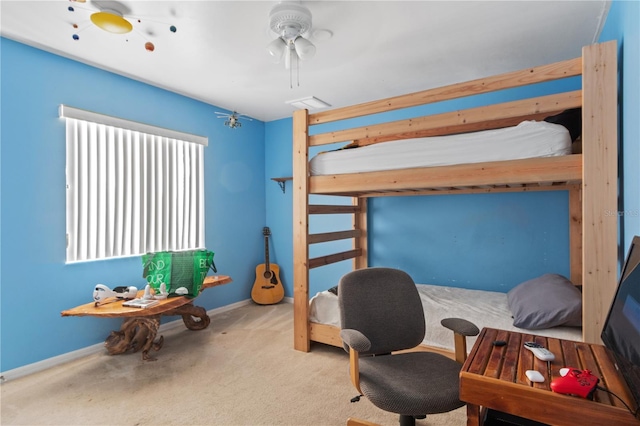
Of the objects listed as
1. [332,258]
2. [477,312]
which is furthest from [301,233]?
[477,312]

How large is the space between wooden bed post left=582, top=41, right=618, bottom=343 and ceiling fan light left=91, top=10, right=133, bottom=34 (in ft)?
8.79

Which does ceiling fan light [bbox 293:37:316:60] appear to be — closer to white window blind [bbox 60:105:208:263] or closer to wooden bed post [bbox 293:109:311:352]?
wooden bed post [bbox 293:109:311:352]

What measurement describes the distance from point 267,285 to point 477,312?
2659 millimetres

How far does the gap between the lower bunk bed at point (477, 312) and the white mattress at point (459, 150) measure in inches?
39.9

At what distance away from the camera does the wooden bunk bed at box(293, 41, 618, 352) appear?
71.2 inches

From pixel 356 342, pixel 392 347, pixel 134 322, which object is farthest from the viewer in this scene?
pixel 134 322

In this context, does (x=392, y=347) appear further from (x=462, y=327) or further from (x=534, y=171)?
(x=534, y=171)

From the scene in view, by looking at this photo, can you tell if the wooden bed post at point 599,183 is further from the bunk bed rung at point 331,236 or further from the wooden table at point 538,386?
the bunk bed rung at point 331,236

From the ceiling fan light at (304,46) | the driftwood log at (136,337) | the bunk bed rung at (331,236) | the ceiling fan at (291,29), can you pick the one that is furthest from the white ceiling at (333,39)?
the driftwood log at (136,337)

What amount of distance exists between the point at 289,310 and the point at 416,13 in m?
3.34

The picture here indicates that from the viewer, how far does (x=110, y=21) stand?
2.01 m

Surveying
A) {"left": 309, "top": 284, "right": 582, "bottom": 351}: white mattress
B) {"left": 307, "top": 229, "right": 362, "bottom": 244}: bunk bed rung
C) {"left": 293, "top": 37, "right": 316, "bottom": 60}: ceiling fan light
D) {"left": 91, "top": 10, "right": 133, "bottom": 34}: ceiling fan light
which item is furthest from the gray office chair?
{"left": 91, "top": 10, "right": 133, "bottom": 34}: ceiling fan light

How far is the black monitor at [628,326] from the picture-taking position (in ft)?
3.16

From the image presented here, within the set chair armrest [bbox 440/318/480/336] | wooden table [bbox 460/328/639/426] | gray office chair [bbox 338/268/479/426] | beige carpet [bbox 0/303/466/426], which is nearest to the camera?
wooden table [bbox 460/328/639/426]
